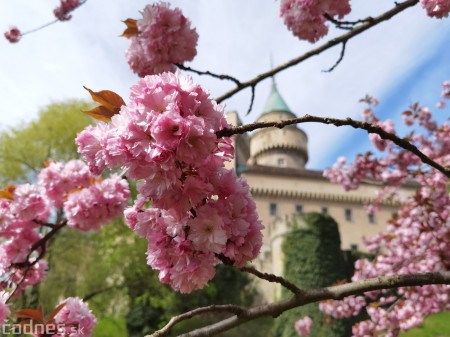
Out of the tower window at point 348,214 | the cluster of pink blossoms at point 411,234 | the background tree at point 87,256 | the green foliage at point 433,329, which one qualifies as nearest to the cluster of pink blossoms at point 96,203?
the cluster of pink blossoms at point 411,234

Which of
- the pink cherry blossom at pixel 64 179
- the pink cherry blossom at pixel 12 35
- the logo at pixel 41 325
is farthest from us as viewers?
the pink cherry blossom at pixel 12 35

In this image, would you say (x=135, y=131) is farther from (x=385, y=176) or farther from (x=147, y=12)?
(x=385, y=176)

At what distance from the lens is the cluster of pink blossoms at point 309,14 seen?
2.71m

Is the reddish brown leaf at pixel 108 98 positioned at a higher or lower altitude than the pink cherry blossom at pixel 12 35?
lower

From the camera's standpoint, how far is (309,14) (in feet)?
9.21

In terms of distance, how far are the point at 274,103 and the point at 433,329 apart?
27540mm

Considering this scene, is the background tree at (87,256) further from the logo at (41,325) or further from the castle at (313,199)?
the castle at (313,199)

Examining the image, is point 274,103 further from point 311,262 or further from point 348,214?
point 311,262

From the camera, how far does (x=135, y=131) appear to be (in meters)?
1.04

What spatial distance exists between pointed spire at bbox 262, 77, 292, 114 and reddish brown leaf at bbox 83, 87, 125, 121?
3729 cm

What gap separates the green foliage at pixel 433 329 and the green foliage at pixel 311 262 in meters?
Result: 2.16

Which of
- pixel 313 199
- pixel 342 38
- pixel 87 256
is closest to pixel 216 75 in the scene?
pixel 342 38

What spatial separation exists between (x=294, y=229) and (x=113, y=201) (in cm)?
1635

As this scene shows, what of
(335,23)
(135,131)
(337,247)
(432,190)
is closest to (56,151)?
(337,247)
